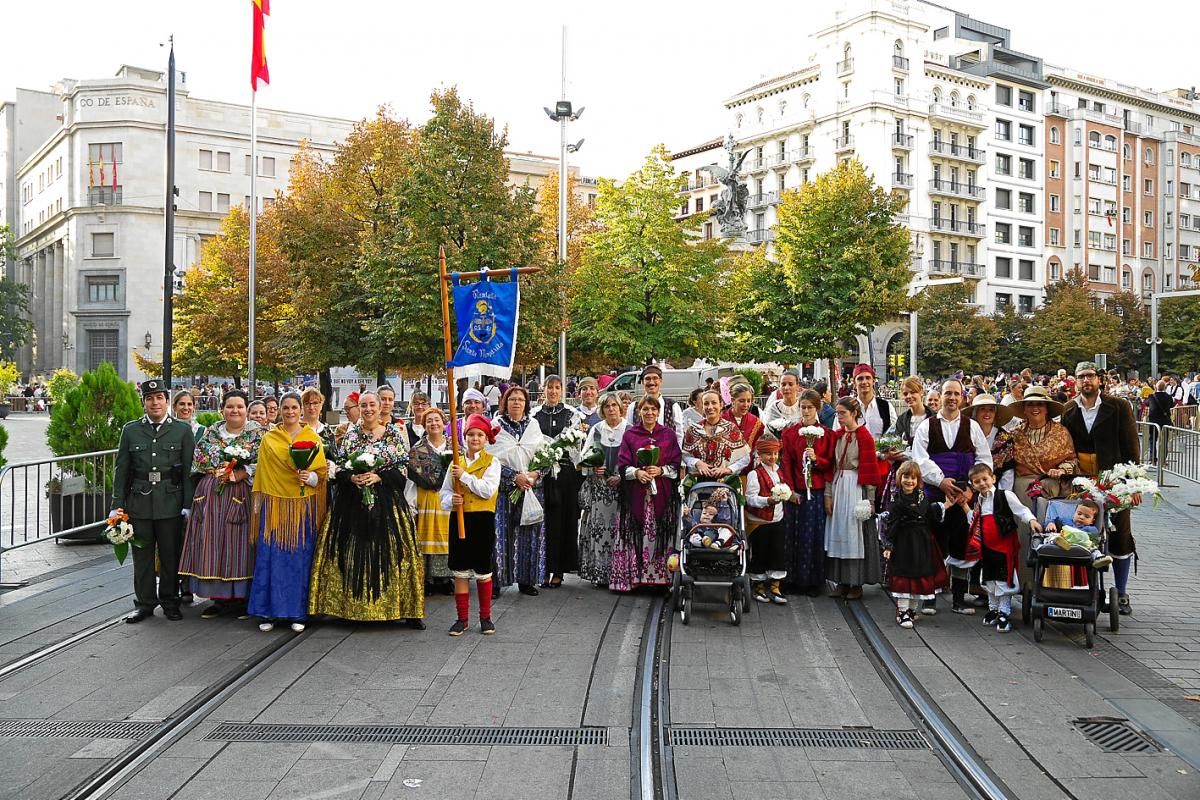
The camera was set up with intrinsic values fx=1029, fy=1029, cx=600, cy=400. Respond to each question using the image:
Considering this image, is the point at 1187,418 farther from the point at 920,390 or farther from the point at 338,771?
the point at 338,771

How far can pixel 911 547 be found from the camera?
900 cm

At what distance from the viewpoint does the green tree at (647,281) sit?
37.1m

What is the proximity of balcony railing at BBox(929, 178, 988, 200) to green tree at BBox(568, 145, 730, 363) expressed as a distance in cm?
3906

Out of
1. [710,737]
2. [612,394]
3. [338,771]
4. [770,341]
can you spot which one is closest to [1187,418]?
[770,341]

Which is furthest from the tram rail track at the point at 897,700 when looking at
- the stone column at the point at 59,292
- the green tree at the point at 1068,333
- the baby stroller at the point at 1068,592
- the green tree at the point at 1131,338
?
the stone column at the point at 59,292

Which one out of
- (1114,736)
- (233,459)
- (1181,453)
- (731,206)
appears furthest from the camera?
(731,206)

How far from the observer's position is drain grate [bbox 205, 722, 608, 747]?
5.97 metres

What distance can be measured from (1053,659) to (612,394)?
470cm

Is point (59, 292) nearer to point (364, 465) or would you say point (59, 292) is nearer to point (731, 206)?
point (731, 206)

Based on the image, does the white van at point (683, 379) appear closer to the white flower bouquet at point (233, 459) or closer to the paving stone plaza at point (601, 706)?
the paving stone plaza at point (601, 706)

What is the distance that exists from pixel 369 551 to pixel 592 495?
2600mm

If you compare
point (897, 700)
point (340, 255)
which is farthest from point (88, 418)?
point (340, 255)

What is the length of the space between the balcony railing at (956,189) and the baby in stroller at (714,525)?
6837 cm

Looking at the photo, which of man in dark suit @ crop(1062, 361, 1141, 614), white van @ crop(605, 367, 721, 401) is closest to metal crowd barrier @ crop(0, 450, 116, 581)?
man in dark suit @ crop(1062, 361, 1141, 614)
